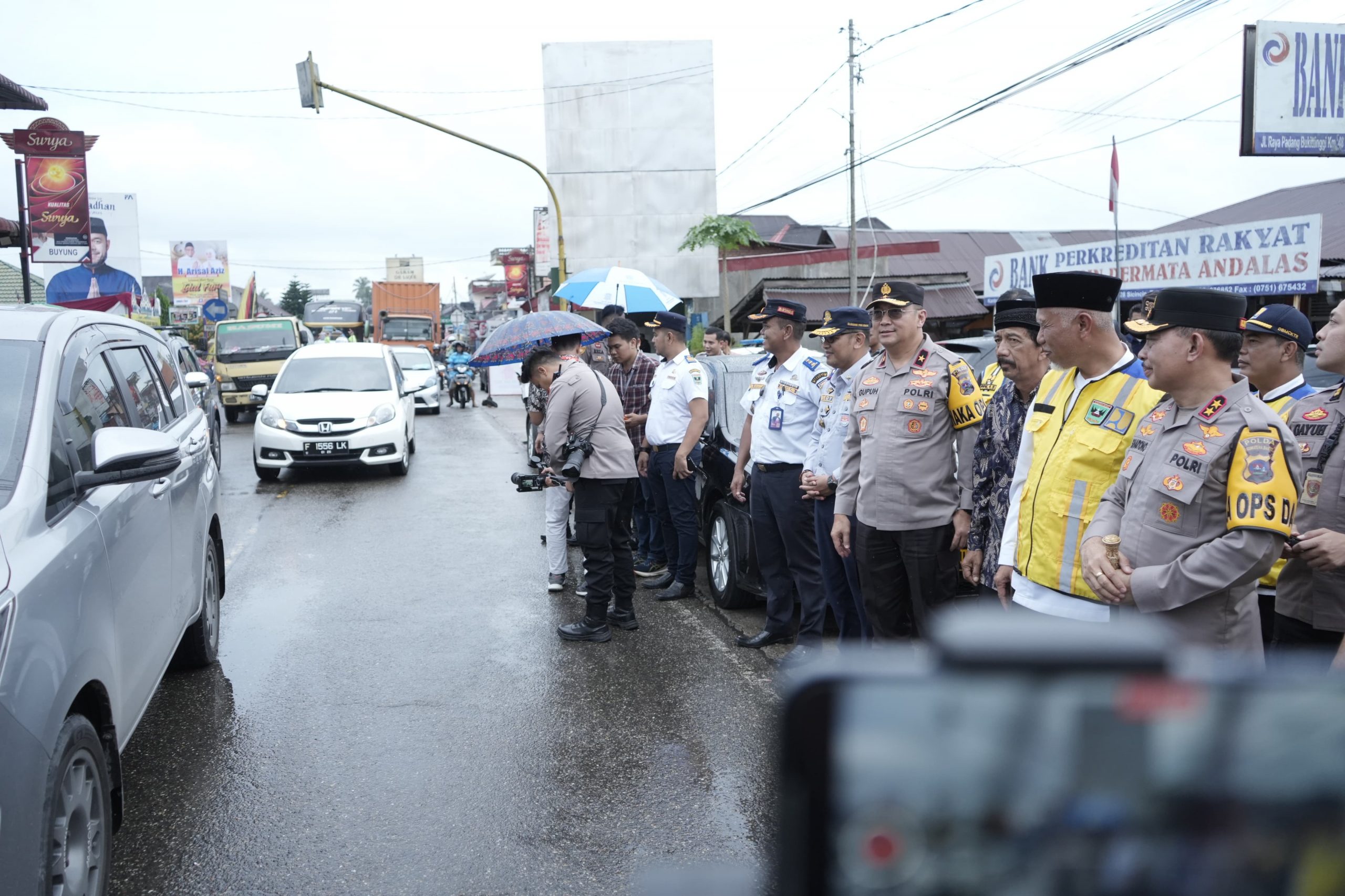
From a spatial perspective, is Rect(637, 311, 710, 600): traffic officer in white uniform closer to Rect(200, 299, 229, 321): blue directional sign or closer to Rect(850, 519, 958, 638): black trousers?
Rect(850, 519, 958, 638): black trousers

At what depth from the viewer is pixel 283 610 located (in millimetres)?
6703

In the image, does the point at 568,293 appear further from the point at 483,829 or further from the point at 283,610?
the point at 483,829

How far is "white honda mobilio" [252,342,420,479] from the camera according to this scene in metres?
12.3

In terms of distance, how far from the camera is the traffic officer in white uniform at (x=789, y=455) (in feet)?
17.9

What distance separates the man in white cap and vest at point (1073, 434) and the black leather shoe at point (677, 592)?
370 cm

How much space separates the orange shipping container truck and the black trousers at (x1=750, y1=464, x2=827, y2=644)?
36.6 metres

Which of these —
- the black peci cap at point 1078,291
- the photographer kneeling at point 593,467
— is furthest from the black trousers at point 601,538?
the black peci cap at point 1078,291

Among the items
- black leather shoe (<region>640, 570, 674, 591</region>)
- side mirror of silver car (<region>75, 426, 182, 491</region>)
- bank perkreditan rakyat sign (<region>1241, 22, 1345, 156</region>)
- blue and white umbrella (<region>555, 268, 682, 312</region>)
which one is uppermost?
bank perkreditan rakyat sign (<region>1241, 22, 1345, 156</region>)

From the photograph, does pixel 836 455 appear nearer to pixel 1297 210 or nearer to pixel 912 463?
pixel 912 463

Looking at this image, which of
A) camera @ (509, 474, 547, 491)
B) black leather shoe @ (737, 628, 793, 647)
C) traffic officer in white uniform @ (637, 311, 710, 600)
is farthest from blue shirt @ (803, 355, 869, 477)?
camera @ (509, 474, 547, 491)

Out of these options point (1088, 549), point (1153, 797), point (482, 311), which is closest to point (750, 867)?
point (1088, 549)

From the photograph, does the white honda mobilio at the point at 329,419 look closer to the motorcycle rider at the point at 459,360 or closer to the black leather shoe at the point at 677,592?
the black leather shoe at the point at 677,592

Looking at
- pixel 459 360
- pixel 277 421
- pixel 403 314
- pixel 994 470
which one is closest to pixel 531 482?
pixel 994 470

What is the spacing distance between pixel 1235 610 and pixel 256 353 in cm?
2188
